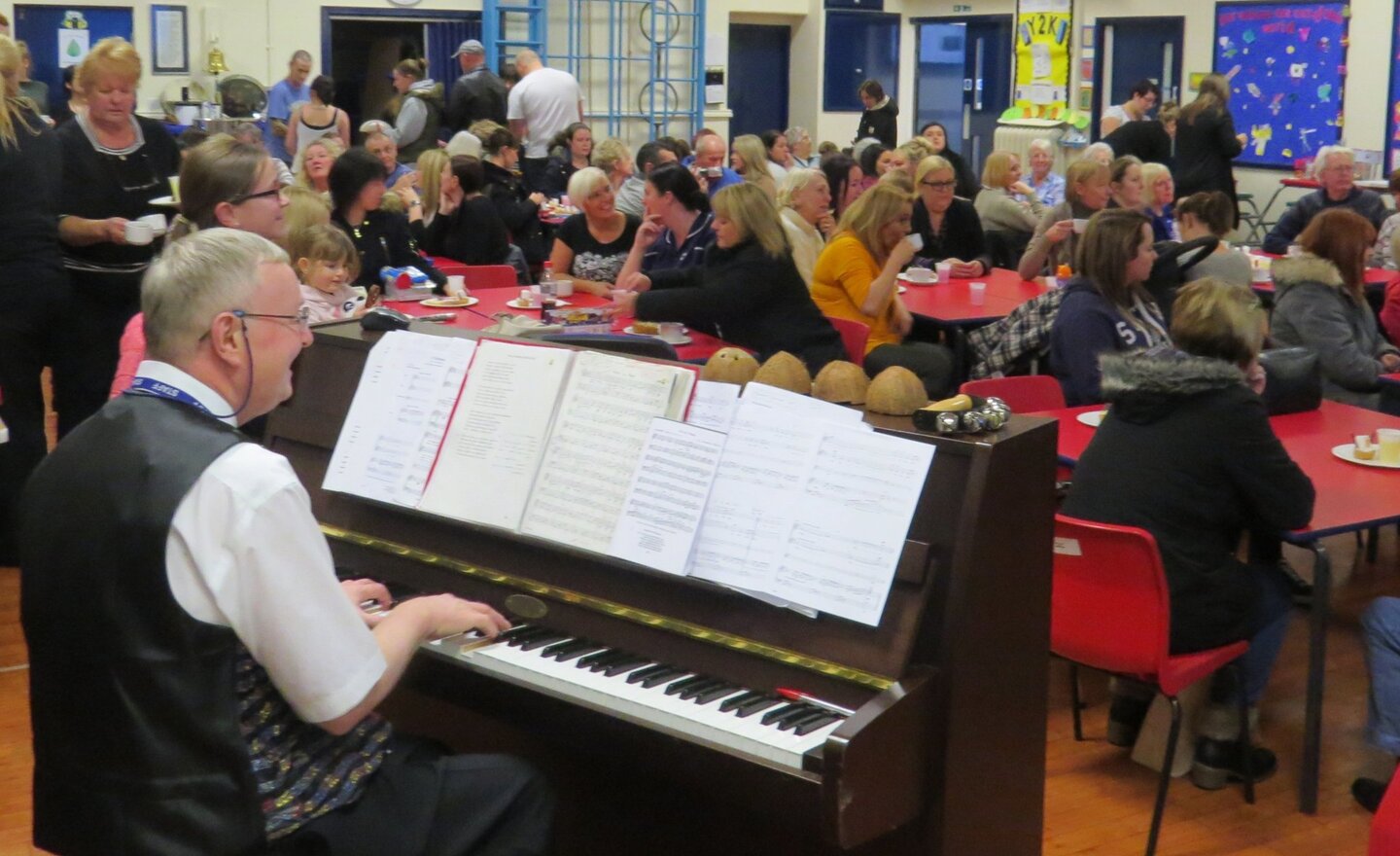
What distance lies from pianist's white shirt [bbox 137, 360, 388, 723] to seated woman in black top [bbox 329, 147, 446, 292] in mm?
3772

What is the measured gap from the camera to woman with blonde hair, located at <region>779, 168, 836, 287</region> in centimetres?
659

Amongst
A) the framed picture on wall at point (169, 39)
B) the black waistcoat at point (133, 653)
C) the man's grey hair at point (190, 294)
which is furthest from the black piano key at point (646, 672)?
the framed picture on wall at point (169, 39)

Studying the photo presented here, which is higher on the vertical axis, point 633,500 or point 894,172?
point 894,172

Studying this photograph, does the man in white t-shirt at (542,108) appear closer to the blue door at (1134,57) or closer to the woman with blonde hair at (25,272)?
the blue door at (1134,57)

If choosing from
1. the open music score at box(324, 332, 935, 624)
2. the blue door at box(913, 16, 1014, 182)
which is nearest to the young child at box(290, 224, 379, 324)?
the open music score at box(324, 332, 935, 624)

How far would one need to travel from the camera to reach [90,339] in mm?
4906

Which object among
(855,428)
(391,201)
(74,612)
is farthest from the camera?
(391,201)

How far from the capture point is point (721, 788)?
2.11m

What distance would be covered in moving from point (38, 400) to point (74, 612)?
10.6 feet

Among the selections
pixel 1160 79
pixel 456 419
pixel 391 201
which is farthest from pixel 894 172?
pixel 1160 79

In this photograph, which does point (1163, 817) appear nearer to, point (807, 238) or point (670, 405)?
point (670, 405)

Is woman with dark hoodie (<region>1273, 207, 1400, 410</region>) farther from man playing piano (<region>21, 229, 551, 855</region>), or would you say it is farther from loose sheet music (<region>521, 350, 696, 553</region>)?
man playing piano (<region>21, 229, 551, 855</region>)

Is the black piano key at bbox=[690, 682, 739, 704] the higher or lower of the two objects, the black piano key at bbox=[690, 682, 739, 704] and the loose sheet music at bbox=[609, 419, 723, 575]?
the lower

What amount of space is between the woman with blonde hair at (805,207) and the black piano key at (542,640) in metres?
4.26
